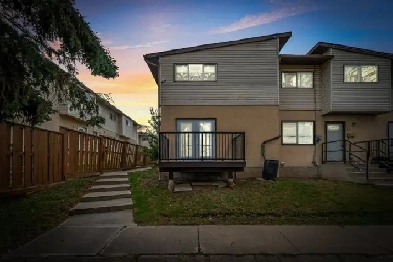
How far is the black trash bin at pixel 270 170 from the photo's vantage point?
12016mm

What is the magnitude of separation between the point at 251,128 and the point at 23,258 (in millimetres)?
9670

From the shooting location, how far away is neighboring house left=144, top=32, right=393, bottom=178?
41.1ft

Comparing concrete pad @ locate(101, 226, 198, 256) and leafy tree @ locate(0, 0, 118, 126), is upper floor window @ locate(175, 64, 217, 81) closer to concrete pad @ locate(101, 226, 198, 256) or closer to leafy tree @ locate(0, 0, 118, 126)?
leafy tree @ locate(0, 0, 118, 126)

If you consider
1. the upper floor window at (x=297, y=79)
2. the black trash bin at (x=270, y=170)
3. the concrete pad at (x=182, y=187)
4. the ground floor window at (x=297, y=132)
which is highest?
the upper floor window at (x=297, y=79)

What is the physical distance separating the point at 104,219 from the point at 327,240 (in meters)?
4.97

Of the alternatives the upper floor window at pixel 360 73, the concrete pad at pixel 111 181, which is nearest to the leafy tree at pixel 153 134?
the concrete pad at pixel 111 181

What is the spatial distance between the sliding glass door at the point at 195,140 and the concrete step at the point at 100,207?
3.82 m

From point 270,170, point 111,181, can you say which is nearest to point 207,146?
point 270,170

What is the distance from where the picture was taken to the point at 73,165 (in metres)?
11.4

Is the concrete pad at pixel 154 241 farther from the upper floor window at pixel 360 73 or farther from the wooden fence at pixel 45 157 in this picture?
the upper floor window at pixel 360 73

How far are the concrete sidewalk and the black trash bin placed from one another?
5.29 m

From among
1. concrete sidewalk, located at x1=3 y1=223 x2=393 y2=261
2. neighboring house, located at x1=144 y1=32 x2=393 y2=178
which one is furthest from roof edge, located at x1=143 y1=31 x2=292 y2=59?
concrete sidewalk, located at x1=3 y1=223 x2=393 y2=261

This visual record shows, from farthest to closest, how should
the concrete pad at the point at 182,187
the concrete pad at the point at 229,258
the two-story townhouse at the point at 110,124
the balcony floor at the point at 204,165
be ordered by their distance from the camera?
the two-story townhouse at the point at 110,124
the balcony floor at the point at 204,165
the concrete pad at the point at 182,187
the concrete pad at the point at 229,258

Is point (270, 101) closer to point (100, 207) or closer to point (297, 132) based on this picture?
point (297, 132)
